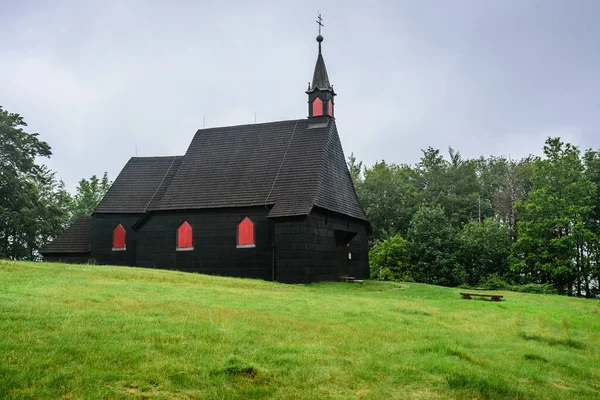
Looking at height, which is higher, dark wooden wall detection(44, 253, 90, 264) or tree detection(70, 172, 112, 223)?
tree detection(70, 172, 112, 223)

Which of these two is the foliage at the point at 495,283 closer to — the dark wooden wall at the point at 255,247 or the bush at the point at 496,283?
the bush at the point at 496,283

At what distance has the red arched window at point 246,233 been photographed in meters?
29.2

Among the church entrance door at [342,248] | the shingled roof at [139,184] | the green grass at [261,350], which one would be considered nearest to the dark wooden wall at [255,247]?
the church entrance door at [342,248]

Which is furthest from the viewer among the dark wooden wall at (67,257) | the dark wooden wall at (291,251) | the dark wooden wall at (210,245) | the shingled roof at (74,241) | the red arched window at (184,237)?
the shingled roof at (74,241)

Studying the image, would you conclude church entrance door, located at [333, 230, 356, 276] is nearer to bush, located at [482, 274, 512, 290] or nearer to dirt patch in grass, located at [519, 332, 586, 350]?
bush, located at [482, 274, 512, 290]

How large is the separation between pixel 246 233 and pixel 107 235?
1121 centimetres

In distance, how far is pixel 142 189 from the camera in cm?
3606

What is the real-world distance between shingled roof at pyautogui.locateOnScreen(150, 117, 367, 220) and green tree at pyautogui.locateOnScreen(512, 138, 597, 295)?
1414 cm

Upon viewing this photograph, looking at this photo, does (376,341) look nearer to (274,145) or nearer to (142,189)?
(274,145)

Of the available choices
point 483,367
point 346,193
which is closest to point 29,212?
point 346,193

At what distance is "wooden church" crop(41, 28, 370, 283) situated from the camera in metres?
28.2

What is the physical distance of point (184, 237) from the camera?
3080 centimetres

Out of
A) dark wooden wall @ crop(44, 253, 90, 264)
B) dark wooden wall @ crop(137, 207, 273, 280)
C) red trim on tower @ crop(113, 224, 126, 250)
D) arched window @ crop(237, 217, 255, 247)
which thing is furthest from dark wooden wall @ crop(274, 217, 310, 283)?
dark wooden wall @ crop(44, 253, 90, 264)

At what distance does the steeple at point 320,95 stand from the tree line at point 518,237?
47.2ft
